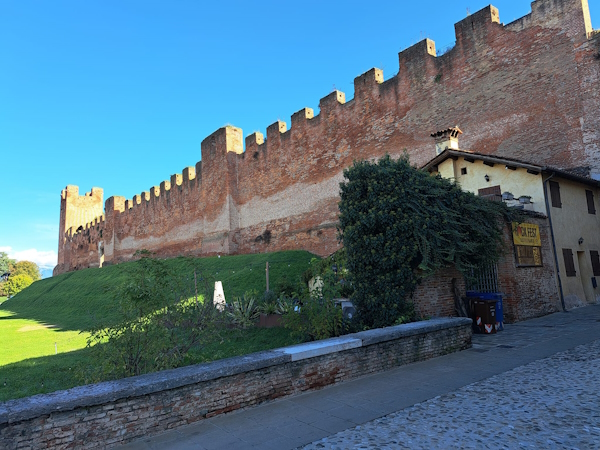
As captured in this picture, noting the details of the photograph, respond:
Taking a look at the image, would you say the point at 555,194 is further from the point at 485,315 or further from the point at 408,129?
the point at 408,129

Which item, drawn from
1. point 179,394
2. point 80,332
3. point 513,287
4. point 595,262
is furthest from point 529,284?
point 80,332

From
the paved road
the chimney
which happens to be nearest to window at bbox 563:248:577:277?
the chimney

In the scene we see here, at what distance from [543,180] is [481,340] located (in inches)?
247

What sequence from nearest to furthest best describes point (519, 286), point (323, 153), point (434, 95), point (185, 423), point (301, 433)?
point (301, 433), point (185, 423), point (519, 286), point (434, 95), point (323, 153)

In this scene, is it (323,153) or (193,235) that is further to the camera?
(193,235)

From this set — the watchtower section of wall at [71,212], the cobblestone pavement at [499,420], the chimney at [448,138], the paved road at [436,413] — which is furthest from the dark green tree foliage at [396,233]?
the watchtower section of wall at [71,212]

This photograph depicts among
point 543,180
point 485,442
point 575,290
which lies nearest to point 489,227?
point 543,180

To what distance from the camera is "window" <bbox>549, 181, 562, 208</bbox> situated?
38.4 ft

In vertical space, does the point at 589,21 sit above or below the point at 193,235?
above

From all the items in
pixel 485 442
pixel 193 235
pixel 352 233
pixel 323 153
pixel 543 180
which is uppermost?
pixel 323 153

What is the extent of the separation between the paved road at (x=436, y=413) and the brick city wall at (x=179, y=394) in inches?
5.1

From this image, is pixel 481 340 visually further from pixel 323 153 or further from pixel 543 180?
pixel 323 153

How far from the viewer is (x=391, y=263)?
24.4ft

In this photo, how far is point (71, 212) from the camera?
55.6 meters
